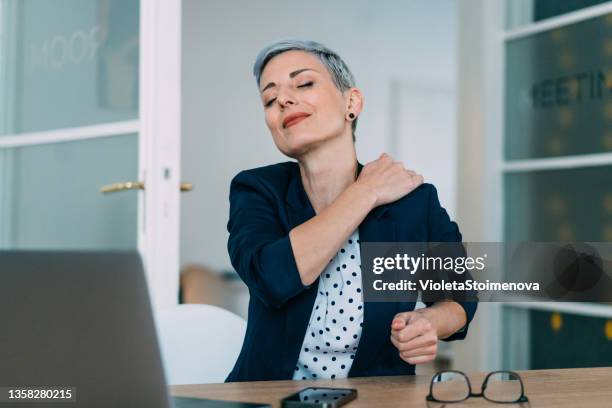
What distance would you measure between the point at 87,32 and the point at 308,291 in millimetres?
1685

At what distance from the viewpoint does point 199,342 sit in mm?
1352

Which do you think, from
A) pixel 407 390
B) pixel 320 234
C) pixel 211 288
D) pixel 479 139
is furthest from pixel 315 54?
pixel 211 288

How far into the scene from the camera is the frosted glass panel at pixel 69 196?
2441 millimetres

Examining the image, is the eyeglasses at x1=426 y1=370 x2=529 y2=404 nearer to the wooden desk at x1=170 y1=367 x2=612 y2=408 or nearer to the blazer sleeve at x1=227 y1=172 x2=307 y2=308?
the wooden desk at x1=170 y1=367 x2=612 y2=408

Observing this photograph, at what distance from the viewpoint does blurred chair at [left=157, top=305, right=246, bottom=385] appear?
1325mm

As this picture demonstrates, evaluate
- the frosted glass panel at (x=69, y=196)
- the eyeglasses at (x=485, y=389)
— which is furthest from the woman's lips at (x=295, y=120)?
the frosted glass panel at (x=69, y=196)

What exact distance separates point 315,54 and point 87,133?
135 cm

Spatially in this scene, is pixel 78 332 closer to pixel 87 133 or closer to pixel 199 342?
pixel 199 342

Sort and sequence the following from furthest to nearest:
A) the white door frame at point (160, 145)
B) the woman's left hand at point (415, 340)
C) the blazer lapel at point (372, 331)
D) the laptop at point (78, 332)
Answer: the white door frame at point (160, 145)
the blazer lapel at point (372, 331)
the woman's left hand at point (415, 340)
the laptop at point (78, 332)

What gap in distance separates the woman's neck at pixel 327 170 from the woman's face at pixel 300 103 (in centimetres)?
2

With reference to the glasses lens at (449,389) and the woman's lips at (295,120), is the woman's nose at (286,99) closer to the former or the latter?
the woman's lips at (295,120)

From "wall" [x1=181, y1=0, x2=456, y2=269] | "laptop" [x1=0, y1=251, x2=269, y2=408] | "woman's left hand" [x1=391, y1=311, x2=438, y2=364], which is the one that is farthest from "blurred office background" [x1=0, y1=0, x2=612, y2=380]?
"laptop" [x1=0, y1=251, x2=269, y2=408]

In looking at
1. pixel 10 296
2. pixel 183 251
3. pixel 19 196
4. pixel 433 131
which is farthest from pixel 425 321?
pixel 433 131

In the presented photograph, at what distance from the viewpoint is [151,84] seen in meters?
2.31
